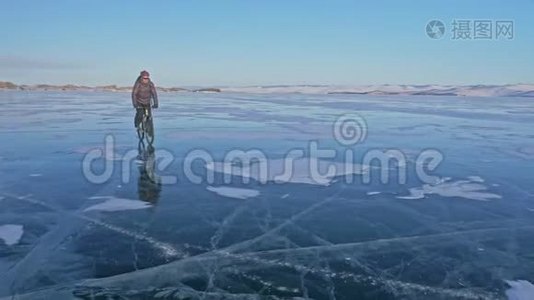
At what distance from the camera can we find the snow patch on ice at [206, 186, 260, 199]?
6727mm

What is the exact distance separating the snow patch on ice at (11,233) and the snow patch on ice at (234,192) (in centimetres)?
266

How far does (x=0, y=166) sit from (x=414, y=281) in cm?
790

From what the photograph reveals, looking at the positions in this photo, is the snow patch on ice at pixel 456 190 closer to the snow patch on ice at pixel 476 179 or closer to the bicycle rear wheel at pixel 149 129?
the snow patch on ice at pixel 476 179

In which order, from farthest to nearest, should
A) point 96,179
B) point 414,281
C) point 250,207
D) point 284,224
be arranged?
point 96,179 → point 250,207 → point 284,224 → point 414,281

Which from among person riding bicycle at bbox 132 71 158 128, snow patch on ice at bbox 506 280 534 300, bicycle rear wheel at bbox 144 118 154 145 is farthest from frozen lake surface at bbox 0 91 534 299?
person riding bicycle at bbox 132 71 158 128

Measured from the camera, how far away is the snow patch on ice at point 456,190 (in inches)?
273

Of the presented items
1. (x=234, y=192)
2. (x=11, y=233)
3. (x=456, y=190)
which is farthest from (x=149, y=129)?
(x=456, y=190)

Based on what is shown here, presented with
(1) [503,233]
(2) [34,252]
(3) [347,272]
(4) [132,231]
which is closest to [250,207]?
(4) [132,231]

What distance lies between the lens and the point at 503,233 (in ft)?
17.4

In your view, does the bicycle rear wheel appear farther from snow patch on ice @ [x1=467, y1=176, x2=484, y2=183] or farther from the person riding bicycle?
snow patch on ice @ [x1=467, y1=176, x2=484, y2=183]

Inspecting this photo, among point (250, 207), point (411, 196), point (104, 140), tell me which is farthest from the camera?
point (104, 140)

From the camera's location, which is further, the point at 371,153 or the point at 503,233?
the point at 371,153

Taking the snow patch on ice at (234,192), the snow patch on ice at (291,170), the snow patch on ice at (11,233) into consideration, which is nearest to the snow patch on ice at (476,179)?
the snow patch on ice at (291,170)

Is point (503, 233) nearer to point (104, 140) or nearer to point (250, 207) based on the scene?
point (250, 207)
